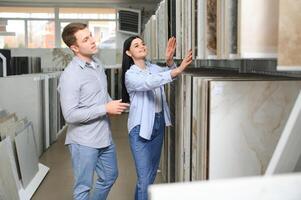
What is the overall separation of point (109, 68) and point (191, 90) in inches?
278

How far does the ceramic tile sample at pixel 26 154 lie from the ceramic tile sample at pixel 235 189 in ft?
9.30

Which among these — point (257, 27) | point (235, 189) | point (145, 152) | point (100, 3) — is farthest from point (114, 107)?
point (100, 3)

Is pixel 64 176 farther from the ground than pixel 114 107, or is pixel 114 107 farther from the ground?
pixel 114 107

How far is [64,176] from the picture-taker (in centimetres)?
370

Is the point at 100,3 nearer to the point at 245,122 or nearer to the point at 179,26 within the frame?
the point at 179,26

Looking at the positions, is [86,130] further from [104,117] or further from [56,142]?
[56,142]

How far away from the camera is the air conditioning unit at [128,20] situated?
8.83m

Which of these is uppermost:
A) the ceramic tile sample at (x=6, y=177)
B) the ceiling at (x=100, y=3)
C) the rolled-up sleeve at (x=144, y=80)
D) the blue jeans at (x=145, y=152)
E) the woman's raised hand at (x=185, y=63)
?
the ceiling at (x=100, y=3)

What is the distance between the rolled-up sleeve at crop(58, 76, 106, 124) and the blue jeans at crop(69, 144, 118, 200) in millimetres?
178

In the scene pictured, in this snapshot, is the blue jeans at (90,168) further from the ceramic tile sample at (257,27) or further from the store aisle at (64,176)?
the ceramic tile sample at (257,27)

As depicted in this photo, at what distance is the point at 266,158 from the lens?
126cm

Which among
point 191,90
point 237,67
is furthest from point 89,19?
point 191,90

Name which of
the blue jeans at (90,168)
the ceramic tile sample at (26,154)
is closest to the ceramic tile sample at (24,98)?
the ceramic tile sample at (26,154)

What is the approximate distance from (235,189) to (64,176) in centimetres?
331
